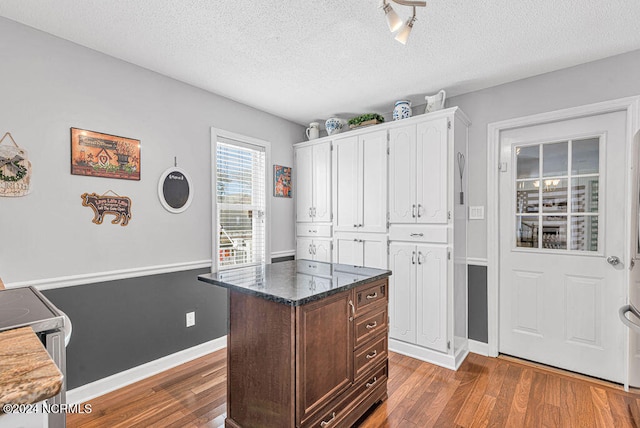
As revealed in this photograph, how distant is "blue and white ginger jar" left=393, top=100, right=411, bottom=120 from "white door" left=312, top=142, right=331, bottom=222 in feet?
2.79

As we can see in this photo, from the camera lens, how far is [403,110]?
9.89 feet

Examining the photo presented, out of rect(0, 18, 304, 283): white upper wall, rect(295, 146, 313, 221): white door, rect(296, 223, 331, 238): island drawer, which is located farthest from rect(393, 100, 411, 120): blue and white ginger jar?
rect(0, 18, 304, 283): white upper wall

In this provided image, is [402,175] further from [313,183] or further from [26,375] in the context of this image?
[26,375]

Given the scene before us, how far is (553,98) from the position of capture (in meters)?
2.57

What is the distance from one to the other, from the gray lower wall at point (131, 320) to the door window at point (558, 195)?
299cm

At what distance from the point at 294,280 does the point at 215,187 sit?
1611 mm

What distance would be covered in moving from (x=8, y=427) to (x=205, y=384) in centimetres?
197

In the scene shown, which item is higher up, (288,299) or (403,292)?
(288,299)

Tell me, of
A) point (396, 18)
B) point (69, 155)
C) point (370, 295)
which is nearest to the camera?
point (396, 18)

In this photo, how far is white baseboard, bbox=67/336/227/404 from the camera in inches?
84.7

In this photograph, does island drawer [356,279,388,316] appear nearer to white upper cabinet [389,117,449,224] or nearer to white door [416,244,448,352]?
white door [416,244,448,352]

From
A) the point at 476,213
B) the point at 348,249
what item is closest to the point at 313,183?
the point at 348,249

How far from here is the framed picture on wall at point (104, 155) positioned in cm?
218

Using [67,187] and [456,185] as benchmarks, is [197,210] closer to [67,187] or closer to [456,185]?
[67,187]
